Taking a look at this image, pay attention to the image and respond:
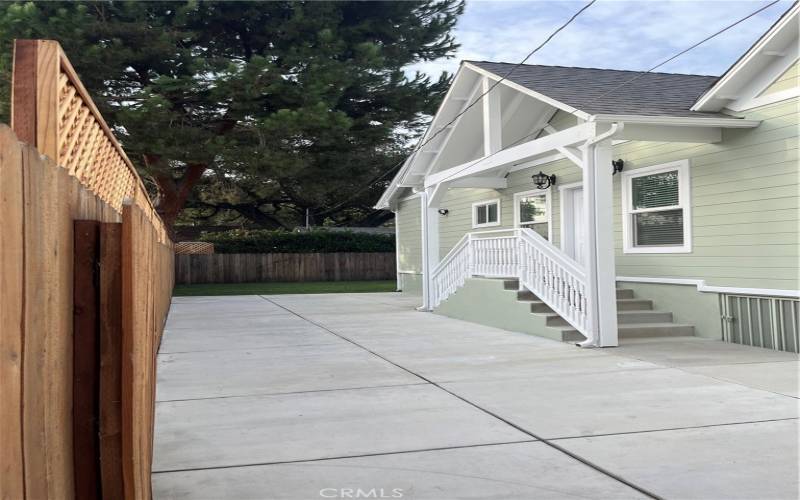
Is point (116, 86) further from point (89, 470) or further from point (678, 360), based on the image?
point (89, 470)

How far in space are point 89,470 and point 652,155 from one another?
377 inches

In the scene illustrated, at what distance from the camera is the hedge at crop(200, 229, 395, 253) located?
2797 cm

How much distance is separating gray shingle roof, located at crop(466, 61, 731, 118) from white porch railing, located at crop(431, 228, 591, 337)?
207 cm

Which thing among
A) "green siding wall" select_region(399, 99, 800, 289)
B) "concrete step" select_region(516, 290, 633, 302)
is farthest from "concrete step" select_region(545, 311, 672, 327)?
"concrete step" select_region(516, 290, 633, 302)

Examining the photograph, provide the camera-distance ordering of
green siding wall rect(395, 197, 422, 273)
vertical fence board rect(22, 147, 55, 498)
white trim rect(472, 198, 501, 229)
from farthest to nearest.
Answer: green siding wall rect(395, 197, 422, 273), white trim rect(472, 198, 501, 229), vertical fence board rect(22, 147, 55, 498)

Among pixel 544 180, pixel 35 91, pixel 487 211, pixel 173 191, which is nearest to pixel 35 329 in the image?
pixel 35 91

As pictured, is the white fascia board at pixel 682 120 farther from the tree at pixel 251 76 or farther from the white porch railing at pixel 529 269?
the tree at pixel 251 76

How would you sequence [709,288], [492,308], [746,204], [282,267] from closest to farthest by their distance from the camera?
[746,204], [709,288], [492,308], [282,267]

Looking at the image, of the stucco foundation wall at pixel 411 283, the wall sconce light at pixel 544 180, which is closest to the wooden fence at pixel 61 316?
the wall sconce light at pixel 544 180

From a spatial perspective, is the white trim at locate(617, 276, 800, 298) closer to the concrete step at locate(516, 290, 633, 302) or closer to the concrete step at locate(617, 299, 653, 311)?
the concrete step at locate(516, 290, 633, 302)

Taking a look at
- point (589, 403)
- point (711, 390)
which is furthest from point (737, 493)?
point (711, 390)

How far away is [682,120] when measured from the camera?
8664 millimetres

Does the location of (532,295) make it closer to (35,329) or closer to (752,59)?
(752,59)

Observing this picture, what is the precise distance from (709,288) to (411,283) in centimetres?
1228
